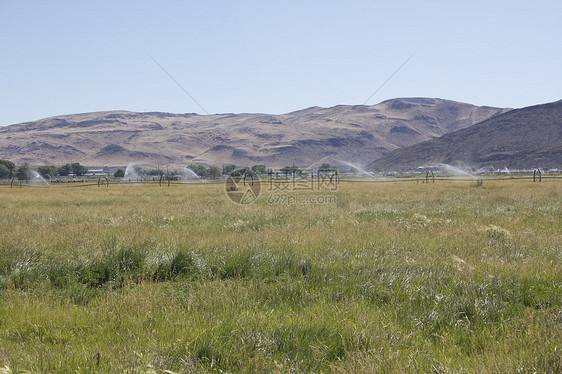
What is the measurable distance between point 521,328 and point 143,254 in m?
6.22

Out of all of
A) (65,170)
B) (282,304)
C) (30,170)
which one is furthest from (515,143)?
(65,170)

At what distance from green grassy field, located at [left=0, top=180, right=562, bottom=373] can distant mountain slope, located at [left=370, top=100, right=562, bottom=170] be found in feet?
523

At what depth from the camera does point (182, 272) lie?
697 centimetres

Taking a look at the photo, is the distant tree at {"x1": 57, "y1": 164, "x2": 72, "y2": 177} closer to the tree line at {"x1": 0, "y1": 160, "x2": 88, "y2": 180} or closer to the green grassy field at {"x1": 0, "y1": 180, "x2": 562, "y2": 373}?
the tree line at {"x1": 0, "y1": 160, "x2": 88, "y2": 180}

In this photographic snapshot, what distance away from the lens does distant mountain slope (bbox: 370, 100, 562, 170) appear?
148125 mm

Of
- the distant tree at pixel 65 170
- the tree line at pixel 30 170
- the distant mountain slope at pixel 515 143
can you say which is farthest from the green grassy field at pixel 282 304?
the distant tree at pixel 65 170

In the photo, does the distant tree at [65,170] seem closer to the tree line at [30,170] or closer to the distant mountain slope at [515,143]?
the tree line at [30,170]

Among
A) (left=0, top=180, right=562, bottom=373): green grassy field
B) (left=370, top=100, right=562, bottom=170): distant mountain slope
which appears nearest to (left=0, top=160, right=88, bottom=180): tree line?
(left=0, top=180, right=562, bottom=373): green grassy field

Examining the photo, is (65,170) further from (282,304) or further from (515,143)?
(515,143)

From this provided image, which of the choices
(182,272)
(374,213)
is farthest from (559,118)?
(182,272)

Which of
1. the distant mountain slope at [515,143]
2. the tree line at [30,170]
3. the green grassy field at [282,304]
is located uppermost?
the distant mountain slope at [515,143]

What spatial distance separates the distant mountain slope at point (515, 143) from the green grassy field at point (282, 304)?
159317mm

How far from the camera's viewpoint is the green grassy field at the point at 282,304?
366cm

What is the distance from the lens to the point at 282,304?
511 cm
